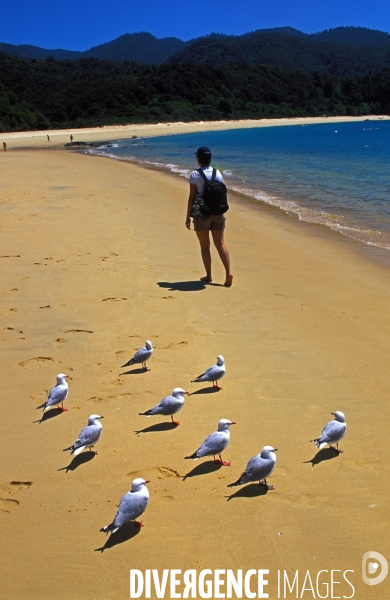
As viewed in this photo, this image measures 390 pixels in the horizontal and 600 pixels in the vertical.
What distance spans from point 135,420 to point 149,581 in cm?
146

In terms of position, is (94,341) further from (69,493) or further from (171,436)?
(69,493)

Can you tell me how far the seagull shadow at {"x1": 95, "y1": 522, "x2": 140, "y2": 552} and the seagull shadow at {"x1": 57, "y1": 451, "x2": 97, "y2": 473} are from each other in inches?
24.4

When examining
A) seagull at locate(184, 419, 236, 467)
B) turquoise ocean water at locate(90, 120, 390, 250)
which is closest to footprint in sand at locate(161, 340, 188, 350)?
seagull at locate(184, 419, 236, 467)

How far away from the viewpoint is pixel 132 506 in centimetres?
309

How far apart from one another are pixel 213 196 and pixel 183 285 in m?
1.18

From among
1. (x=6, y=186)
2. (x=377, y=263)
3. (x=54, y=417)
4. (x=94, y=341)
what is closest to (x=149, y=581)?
(x=54, y=417)

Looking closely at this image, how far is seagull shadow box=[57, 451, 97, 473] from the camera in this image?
3680 millimetres

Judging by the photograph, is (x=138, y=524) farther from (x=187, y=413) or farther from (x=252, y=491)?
(x=187, y=413)

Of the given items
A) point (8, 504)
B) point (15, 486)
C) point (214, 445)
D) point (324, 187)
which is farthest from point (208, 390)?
point (324, 187)

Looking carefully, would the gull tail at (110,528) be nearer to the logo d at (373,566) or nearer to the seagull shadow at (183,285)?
the logo d at (373,566)

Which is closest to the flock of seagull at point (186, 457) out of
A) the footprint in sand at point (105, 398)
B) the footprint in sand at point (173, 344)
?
the footprint in sand at point (105, 398)

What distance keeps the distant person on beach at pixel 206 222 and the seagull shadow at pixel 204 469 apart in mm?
3831

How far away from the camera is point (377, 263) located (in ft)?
30.2

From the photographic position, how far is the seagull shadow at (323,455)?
148 inches
